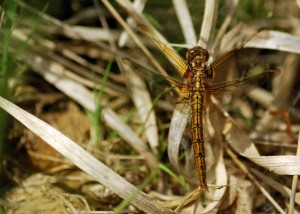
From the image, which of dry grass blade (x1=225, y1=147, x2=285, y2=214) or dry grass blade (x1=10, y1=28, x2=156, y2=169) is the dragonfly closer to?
dry grass blade (x1=225, y1=147, x2=285, y2=214)

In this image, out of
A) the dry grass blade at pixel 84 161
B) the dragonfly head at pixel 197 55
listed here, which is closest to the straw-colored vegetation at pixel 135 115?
the dry grass blade at pixel 84 161

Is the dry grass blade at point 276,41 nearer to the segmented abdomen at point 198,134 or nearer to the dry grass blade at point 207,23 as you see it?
the dry grass blade at point 207,23

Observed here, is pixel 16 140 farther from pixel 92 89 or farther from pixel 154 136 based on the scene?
pixel 154 136

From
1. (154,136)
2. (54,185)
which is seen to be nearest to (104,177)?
(54,185)

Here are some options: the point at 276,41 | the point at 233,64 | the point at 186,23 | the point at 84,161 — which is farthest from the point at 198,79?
the point at 84,161

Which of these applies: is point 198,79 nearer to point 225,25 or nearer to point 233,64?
point 233,64

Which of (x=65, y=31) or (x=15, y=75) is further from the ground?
(x=65, y=31)

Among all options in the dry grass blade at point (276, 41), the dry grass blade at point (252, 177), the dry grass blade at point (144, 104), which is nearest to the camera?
the dry grass blade at point (252, 177)
